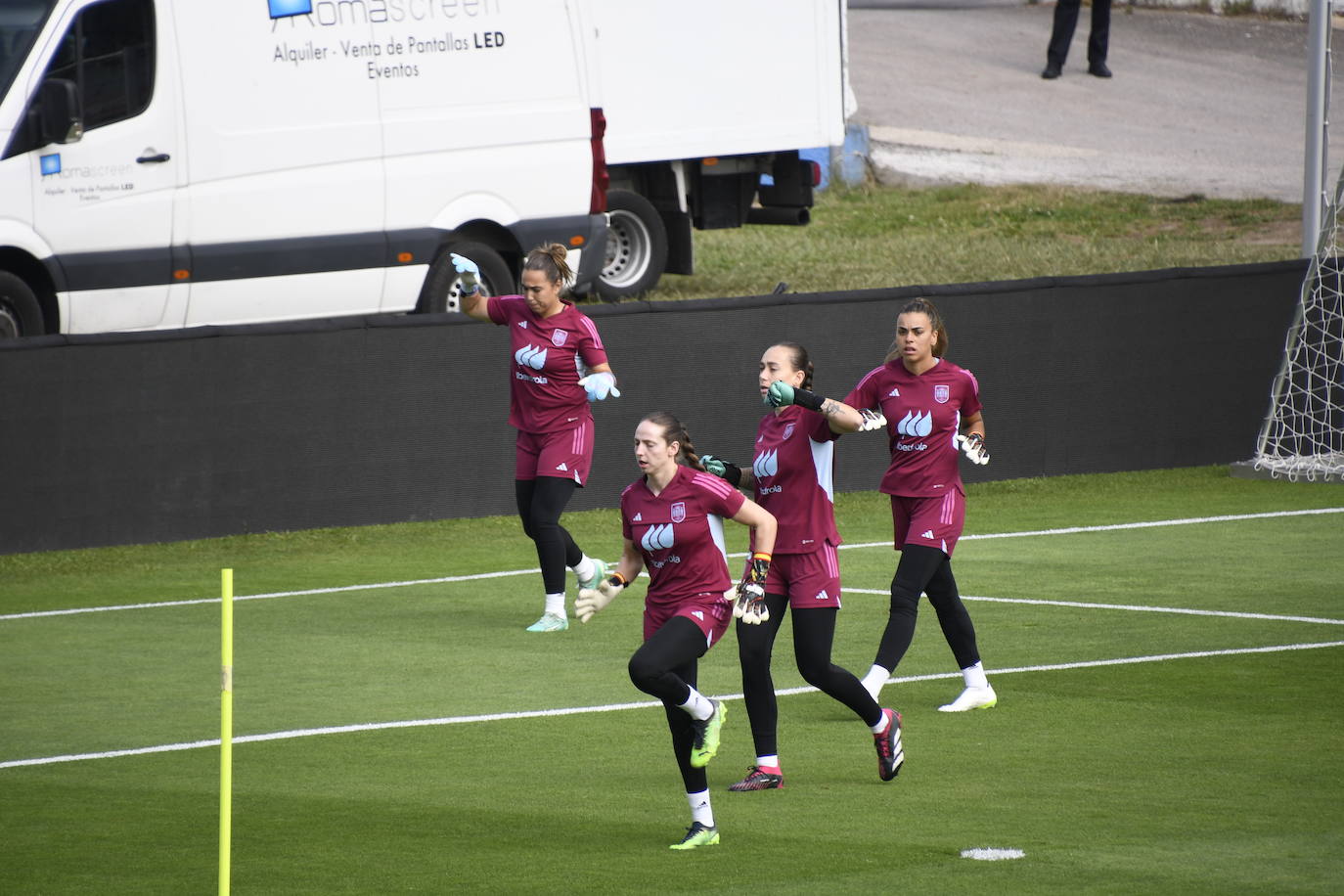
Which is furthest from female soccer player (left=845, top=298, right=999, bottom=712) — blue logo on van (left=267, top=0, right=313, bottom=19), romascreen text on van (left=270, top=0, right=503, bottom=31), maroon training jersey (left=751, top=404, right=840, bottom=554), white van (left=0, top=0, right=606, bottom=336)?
romascreen text on van (left=270, top=0, right=503, bottom=31)

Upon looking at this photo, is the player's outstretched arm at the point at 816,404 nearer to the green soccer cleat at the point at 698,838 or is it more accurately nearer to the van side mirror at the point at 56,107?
the green soccer cleat at the point at 698,838

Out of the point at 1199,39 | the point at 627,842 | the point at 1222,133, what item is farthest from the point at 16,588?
the point at 1199,39

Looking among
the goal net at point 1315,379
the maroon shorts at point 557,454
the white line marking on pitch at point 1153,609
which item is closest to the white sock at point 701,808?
the maroon shorts at point 557,454

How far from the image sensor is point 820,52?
983 inches

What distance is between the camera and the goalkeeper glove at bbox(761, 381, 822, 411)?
9531 millimetres

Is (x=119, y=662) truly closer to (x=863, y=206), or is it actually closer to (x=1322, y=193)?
(x=1322, y=193)

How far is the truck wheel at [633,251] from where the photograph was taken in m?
24.2

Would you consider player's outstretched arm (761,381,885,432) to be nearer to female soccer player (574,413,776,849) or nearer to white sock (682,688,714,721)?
female soccer player (574,413,776,849)

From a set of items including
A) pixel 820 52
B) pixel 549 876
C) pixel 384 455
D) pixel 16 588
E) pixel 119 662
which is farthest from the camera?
pixel 820 52

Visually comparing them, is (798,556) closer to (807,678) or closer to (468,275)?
(807,678)

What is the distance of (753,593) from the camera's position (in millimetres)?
9070

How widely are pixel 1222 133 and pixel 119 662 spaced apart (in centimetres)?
2886

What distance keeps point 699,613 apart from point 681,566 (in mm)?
213

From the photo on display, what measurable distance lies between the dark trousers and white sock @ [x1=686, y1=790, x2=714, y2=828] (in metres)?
29.9
